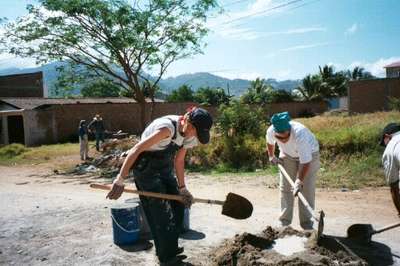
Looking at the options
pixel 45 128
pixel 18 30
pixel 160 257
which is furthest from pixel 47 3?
pixel 160 257

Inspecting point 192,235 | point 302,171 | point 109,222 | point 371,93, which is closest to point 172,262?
point 192,235

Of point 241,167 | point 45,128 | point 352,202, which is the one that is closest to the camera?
point 352,202

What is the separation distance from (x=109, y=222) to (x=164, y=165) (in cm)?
288

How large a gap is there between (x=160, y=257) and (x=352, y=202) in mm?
4777

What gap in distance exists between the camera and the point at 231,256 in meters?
5.07

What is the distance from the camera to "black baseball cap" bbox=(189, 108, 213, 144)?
4477mm

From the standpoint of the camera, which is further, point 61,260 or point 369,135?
point 369,135

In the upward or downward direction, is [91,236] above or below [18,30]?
below

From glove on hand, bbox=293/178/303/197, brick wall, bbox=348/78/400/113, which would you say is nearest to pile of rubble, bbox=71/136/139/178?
glove on hand, bbox=293/178/303/197

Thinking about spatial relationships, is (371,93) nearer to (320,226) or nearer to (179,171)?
(320,226)

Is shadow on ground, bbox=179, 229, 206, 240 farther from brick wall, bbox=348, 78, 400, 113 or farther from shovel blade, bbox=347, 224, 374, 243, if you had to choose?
brick wall, bbox=348, 78, 400, 113

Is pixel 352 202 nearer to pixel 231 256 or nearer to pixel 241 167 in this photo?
Result: pixel 231 256

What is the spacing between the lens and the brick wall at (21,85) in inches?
1524

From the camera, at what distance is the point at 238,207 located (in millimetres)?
5496
